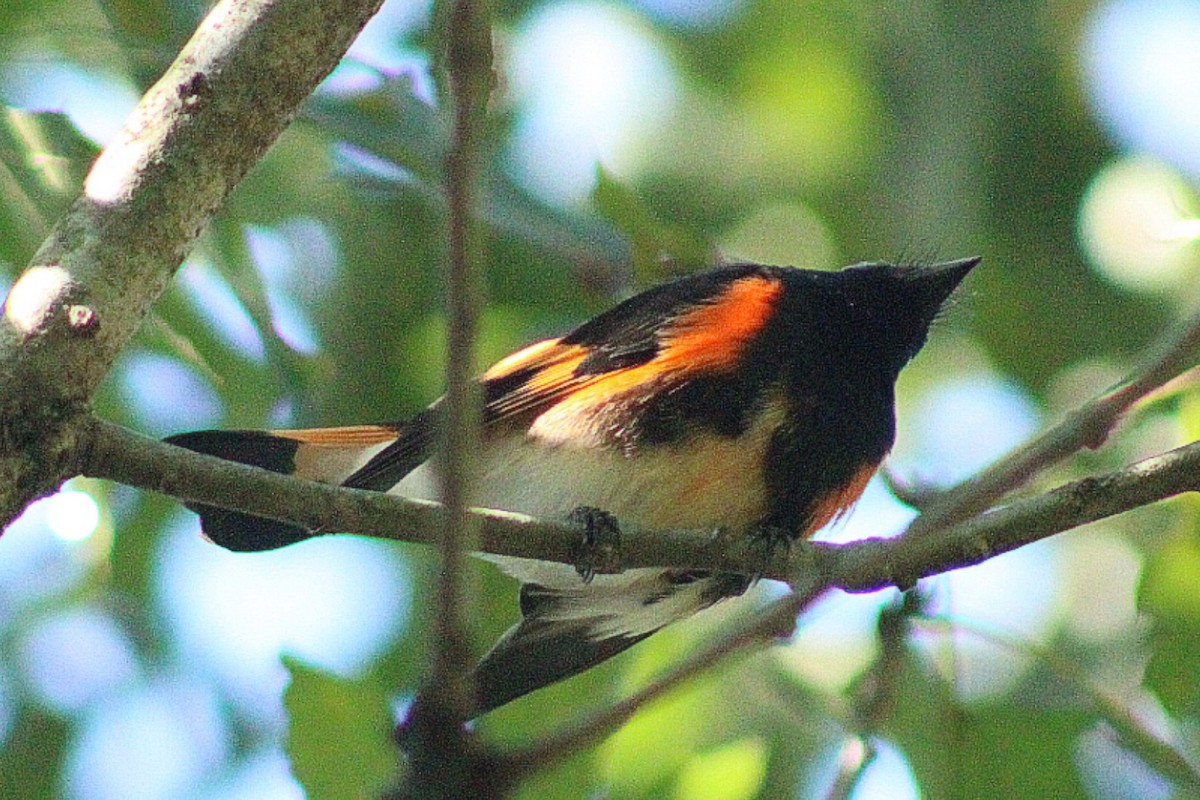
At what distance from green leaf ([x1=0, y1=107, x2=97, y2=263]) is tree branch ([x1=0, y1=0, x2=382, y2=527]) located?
0.61 m

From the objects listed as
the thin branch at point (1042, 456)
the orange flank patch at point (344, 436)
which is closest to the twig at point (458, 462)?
the thin branch at point (1042, 456)

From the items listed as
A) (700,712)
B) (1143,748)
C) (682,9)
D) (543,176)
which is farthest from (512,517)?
(682,9)

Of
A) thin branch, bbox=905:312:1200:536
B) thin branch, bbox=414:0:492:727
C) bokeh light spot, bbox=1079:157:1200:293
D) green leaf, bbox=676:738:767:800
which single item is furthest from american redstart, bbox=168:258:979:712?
thin branch, bbox=414:0:492:727

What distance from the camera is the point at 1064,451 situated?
1648 millimetres

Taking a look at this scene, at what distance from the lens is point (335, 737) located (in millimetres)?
2172

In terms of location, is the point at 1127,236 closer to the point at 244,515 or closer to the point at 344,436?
the point at 344,436

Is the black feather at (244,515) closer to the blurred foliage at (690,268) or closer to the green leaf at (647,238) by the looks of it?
the blurred foliage at (690,268)

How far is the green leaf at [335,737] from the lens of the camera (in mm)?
2129

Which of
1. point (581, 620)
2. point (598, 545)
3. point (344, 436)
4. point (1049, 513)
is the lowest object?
point (1049, 513)

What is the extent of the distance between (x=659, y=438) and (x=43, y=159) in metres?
1.24

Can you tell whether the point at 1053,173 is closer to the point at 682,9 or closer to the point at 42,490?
the point at 682,9

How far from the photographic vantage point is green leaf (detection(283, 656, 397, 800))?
213 cm

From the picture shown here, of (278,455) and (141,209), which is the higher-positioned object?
(278,455)

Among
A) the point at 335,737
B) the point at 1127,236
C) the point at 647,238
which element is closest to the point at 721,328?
the point at 647,238
